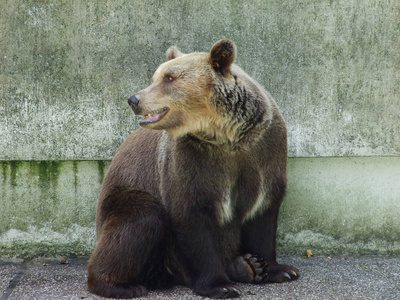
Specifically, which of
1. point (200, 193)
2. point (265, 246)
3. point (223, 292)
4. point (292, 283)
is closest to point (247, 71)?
point (200, 193)

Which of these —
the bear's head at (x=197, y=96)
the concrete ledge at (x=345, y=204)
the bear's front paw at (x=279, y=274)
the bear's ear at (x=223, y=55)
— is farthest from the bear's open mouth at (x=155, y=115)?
the concrete ledge at (x=345, y=204)

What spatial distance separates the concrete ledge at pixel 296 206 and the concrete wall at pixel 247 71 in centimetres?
1

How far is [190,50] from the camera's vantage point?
20.0 ft

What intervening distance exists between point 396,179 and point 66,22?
12.1 feet

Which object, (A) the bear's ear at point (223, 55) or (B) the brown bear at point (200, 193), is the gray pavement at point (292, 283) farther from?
(A) the bear's ear at point (223, 55)

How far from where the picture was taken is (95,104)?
6.14 m

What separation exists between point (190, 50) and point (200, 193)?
67.0 inches

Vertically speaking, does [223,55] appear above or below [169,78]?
above

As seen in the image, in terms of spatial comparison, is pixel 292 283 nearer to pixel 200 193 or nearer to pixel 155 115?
pixel 200 193

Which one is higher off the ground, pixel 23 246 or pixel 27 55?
pixel 27 55

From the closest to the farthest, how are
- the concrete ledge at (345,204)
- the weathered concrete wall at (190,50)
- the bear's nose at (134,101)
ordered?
the bear's nose at (134,101) → the weathered concrete wall at (190,50) → the concrete ledge at (345,204)

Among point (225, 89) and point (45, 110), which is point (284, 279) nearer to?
point (225, 89)

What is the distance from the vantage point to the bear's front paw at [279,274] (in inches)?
212

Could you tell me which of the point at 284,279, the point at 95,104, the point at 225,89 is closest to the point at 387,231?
the point at 284,279
